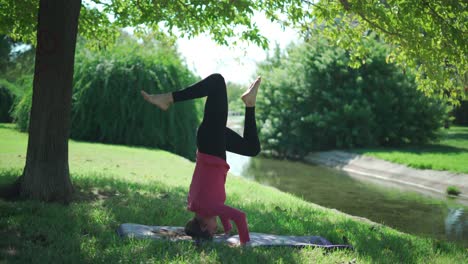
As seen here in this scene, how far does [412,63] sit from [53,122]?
692cm

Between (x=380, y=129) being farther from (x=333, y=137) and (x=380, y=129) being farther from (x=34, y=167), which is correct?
(x=34, y=167)

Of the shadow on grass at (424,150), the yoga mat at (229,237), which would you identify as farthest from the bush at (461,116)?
the yoga mat at (229,237)

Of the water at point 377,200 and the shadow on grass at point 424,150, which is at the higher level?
the shadow on grass at point 424,150

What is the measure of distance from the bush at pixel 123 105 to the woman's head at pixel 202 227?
621 inches

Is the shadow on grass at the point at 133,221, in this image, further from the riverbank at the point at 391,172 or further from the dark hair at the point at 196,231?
the riverbank at the point at 391,172

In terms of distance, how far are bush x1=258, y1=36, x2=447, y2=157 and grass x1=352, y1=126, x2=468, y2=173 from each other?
114 centimetres

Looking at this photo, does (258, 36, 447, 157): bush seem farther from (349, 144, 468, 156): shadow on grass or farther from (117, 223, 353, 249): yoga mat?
(117, 223, 353, 249): yoga mat

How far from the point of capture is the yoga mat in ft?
18.3

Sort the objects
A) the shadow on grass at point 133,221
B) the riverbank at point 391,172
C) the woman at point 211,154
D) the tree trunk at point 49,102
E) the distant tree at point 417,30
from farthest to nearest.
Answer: the riverbank at point 391,172
the distant tree at point 417,30
the tree trunk at point 49,102
the woman at point 211,154
the shadow on grass at point 133,221

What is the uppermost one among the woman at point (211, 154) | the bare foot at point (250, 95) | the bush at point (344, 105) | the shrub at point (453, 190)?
the bush at point (344, 105)

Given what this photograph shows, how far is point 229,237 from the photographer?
597 cm

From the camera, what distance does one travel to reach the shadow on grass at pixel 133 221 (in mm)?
4785

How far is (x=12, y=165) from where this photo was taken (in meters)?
11.3

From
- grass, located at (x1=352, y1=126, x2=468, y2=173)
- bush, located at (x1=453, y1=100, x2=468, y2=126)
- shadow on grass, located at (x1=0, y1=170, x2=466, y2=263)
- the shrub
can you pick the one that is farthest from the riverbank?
bush, located at (x1=453, y1=100, x2=468, y2=126)
